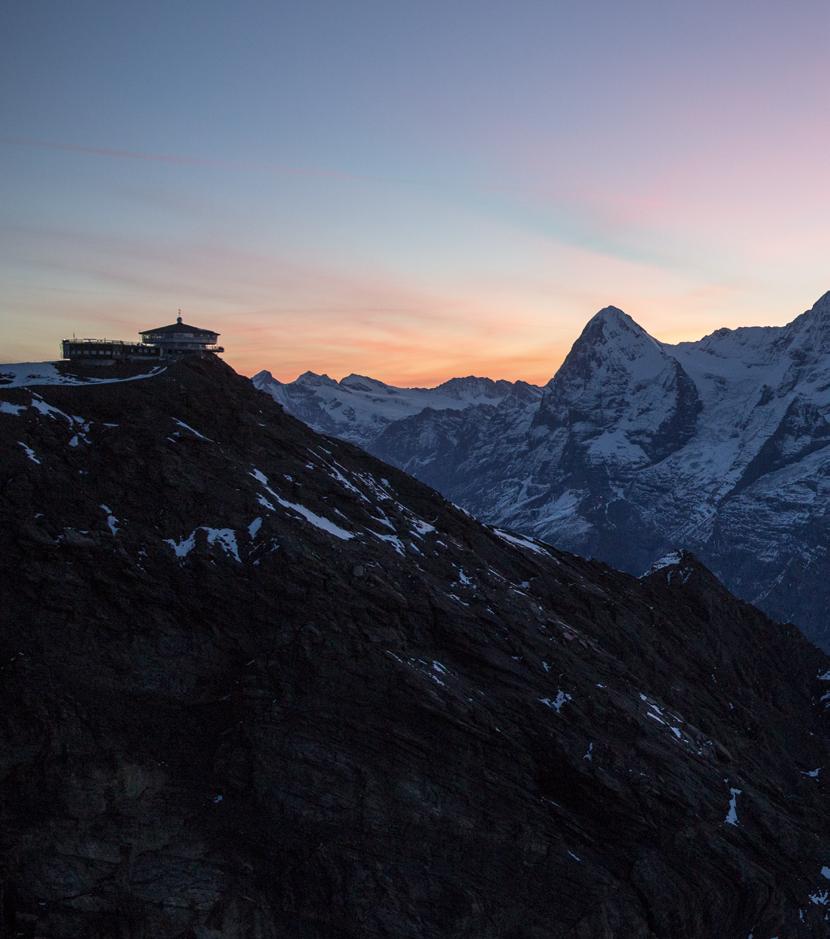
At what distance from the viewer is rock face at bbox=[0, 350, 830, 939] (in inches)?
2347

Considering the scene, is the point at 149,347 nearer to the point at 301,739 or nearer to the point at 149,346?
the point at 149,346

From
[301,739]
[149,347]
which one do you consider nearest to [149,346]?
[149,347]

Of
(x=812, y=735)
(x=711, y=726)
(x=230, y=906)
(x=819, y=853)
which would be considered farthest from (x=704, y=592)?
(x=230, y=906)

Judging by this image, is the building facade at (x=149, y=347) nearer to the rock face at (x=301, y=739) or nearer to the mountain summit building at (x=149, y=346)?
the mountain summit building at (x=149, y=346)

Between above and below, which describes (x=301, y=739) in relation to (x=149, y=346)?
below

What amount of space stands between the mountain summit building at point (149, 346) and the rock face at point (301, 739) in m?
18.9

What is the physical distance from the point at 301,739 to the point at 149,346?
58.5 m

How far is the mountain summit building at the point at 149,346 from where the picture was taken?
105062mm

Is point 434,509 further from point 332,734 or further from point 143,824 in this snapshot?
point 143,824

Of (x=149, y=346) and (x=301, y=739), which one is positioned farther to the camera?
(x=149, y=346)

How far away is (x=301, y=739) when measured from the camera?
65.6 metres

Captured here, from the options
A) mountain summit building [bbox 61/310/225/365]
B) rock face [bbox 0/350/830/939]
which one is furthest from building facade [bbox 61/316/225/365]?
rock face [bbox 0/350/830/939]

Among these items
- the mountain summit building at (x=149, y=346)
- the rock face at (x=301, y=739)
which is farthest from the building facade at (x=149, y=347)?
the rock face at (x=301, y=739)

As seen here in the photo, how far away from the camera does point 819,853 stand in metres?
79.6
